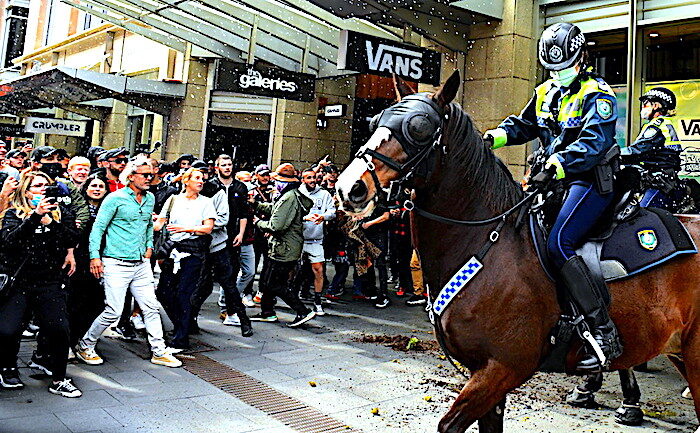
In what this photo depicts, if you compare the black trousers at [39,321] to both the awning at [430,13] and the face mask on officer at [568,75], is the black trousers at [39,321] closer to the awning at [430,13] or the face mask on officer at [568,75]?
the face mask on officer at [568,75]

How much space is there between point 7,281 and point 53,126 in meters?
21.3

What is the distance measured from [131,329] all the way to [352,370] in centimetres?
289

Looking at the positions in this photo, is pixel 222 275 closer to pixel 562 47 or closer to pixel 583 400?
pixel 583 400

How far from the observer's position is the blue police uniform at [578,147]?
12.6 feet

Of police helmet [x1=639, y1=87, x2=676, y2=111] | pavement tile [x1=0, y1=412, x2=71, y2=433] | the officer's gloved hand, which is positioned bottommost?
pavement tile [x1=0, y1=412, x2=71, y2=433]

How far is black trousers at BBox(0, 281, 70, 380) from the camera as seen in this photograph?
5.64 meters

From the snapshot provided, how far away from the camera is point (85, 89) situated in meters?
18.5

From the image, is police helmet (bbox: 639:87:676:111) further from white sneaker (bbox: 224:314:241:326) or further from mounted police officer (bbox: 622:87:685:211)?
white sneaker (bbox: 224:314:241:326)

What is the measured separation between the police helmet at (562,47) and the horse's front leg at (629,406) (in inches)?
110

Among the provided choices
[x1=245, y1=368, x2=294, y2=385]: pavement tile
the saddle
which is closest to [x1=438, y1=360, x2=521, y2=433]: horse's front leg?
the saddle

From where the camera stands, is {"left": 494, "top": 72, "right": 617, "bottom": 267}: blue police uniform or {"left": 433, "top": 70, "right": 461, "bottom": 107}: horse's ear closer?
{"left": 433, "top": 70, "right": 461, "bottom": 107}: horse's ear

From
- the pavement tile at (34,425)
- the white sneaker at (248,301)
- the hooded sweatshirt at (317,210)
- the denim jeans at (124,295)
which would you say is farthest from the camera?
the white sneaker at (248,301)

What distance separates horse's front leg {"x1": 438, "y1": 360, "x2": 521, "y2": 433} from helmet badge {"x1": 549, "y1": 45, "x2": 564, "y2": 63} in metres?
1.92

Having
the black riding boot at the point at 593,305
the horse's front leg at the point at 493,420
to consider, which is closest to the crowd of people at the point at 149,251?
the black riding boot at the point at 593,305
